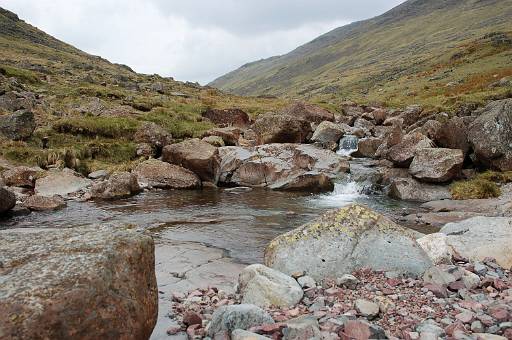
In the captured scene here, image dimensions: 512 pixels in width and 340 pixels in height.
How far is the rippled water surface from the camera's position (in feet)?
48.5

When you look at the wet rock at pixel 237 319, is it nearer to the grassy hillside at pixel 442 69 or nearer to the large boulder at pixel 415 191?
the large boulder at pixel 415 191

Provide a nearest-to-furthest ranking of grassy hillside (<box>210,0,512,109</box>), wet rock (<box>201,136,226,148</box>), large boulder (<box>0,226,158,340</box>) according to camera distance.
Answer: large boulder (<box>0,226,158,340</box>)
wet rock (<box>201,136,226,148</box>)
grassy hillside (<box>210,0,512,109</box>)

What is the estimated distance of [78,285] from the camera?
17.7ft

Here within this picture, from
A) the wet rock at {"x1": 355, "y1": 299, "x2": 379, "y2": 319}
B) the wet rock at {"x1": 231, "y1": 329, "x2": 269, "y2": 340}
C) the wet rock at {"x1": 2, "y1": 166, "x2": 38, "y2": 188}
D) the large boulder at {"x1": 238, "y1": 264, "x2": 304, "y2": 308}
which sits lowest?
the wet rock at {"x1": 355, "y1": 299, "x2": 379, "y2": 319}

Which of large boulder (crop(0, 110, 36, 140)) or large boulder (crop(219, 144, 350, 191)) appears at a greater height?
large boulder (crop(0, 110, 36, 140))

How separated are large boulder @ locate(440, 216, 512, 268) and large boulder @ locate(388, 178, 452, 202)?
384 inches

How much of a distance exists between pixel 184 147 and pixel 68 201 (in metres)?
7.91

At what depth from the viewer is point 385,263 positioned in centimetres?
906

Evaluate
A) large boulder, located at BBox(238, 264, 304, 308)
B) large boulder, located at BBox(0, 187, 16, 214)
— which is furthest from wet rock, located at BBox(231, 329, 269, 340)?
large boulder, located at BBox(0, 187, 16, 214)

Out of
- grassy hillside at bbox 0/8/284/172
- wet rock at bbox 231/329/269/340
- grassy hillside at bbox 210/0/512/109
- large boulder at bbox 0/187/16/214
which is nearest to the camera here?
wet rock at bbox 231/329/269/340

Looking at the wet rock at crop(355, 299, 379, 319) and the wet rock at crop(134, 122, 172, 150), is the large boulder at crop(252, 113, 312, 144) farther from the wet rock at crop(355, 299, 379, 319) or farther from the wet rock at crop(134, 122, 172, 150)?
the wet rock at crop(355, 299, 379, 319)

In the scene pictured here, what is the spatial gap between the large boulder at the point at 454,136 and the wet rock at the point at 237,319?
21814 mm

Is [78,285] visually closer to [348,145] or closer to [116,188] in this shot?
[116,188]

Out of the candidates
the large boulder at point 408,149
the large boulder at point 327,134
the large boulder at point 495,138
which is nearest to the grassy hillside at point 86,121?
the large boulder at point 327,134
